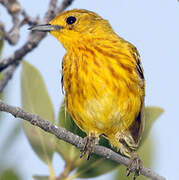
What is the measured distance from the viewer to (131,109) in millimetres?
4914

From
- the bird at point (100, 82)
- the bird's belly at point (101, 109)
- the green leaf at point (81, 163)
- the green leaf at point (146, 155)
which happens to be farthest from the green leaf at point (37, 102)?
the bird's belly at point (101, 109)

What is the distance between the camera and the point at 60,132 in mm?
3381

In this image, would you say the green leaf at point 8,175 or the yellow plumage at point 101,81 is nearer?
the green leaf at point 8,175

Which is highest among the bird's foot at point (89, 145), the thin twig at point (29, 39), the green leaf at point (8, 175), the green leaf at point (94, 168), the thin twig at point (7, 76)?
the thin twig at point (29, 39)

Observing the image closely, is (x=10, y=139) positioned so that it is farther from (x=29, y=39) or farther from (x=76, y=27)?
(x=76, y=27)

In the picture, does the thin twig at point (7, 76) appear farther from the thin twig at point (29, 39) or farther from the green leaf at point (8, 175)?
the green leaf at point (8, 175)

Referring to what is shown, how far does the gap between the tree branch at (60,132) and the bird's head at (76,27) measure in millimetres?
1776

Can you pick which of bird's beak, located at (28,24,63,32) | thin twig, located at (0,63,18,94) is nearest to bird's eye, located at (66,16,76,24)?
bird's beak, located at (28,24,63,32)

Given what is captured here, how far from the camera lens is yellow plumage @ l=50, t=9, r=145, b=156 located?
15.8ft

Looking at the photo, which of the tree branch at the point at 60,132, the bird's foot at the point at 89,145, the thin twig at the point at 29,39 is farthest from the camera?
the thin twig at the point at 29,39

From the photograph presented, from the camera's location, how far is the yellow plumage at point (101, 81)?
4812mm

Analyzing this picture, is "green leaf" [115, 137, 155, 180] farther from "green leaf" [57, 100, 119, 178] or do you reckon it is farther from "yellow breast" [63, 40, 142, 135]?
"yellow breast" [63, 40, 142, 135]

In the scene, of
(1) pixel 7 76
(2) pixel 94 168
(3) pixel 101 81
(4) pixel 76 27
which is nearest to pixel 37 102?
(1) pixel 7 76

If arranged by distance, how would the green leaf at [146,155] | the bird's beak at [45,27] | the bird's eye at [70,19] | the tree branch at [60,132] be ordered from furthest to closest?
the bird's eye at [70,19]
the bird's beak at [45,27]
the green leaf at [146,155]
the tree branch at [60,132]
